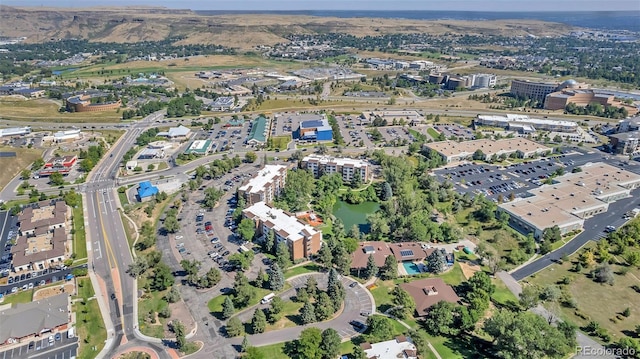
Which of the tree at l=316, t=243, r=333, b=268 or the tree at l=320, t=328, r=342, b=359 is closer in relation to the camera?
the tree at l=320, t=328, r=342, b=359

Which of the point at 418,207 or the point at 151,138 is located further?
the point at 151,138

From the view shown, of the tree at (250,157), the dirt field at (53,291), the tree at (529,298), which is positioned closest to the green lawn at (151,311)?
the dirt field at (53,291)

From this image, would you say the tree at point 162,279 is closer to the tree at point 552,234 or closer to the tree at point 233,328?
the tree at point 233,328

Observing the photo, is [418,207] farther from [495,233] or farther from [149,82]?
[149,82]

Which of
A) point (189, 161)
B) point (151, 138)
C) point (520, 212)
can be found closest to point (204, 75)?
point (151, 138)

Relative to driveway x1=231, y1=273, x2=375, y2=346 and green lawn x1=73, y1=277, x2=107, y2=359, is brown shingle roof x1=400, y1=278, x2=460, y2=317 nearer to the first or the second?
driveway x1=231, y1=273, x2=375, y2=346

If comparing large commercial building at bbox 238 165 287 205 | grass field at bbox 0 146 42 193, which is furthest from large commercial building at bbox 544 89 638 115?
grass field at bbox 0 146 42 193
